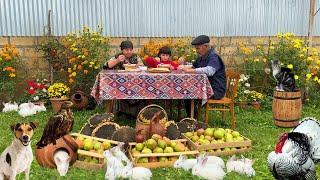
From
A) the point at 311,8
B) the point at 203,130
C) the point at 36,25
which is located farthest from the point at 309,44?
the point at 36,25

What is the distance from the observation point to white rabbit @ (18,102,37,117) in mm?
7948

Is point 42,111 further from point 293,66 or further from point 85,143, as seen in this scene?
point 293,66

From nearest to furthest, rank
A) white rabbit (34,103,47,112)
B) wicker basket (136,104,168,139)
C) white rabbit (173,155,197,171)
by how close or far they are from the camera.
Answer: white rabbit (173,155,197,171)
wicker basket (136,104,168,139)
white rabbit (34,103,47,112)

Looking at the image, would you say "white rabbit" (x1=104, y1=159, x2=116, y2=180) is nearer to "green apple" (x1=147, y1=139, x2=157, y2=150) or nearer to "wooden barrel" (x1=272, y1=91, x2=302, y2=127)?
"green apple" (x1=147, y1=139, x2=157, y2=150)

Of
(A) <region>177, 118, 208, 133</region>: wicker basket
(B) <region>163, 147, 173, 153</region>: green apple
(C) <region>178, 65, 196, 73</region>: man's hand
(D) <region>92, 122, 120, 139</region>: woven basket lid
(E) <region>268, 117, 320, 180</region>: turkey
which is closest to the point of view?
(E) <region>268, 117, 320, 180</region>: turkey

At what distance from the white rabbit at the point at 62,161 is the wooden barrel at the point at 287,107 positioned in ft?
12.9

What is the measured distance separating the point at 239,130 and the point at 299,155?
3.69 m

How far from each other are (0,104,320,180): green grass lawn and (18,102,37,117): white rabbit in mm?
107

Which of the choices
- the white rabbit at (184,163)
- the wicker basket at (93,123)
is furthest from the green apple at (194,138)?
the wicker basket at (93,123)

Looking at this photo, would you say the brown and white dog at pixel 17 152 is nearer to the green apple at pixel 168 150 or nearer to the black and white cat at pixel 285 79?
the green apple at pixel 168 150

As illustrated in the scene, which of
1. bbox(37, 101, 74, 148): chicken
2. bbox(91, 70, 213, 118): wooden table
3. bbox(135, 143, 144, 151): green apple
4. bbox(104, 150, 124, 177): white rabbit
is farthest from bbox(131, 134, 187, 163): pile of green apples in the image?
bbox(91, 70, 213, 118): wooden table

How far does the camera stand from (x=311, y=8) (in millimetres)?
9406

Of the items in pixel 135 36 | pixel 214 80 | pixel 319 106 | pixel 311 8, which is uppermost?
pixel 311 8

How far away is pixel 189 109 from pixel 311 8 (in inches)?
160
